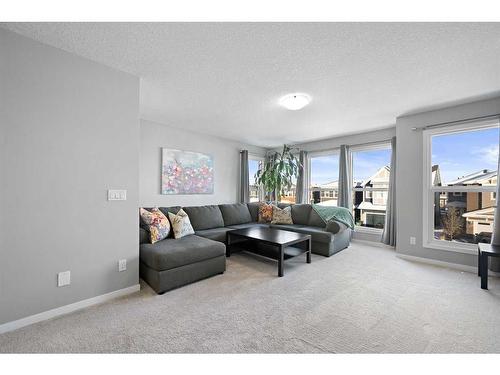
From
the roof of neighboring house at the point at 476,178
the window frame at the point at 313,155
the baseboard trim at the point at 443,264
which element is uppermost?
the window frame at the point at 313,155

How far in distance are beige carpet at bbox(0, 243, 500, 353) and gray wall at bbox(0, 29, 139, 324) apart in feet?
1.06

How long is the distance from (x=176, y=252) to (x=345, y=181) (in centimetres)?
387

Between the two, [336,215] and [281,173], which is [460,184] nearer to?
[336,215]

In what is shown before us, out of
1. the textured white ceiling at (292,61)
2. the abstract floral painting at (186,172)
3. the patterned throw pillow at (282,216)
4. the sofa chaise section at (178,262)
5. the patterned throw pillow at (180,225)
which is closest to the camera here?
the textured white ceiling at (292,61)

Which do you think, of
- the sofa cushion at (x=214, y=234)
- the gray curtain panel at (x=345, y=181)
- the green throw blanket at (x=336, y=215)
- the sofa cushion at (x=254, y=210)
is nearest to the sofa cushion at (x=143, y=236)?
the sofa cushion at (x=214, y=234)

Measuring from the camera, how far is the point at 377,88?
2.59 metres

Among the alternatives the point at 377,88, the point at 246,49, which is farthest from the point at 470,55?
the point at 246,49

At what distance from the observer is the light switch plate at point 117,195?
2.19 m

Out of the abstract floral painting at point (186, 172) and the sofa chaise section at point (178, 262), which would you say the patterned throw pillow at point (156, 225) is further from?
the abstract floral painting at point (186, 172)

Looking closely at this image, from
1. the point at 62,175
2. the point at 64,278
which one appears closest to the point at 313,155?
the point at 62,175

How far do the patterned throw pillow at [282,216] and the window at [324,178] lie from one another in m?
1.07

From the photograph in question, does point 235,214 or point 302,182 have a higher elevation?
point 302,182

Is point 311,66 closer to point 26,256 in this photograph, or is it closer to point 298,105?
point 298,105

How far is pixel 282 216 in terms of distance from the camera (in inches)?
187
